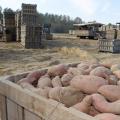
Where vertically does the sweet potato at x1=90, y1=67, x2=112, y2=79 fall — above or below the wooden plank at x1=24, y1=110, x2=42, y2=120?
above

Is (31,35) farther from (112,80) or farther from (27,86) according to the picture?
(112,80)

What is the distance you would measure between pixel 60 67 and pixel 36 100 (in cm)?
77

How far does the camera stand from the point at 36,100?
225 centimetres

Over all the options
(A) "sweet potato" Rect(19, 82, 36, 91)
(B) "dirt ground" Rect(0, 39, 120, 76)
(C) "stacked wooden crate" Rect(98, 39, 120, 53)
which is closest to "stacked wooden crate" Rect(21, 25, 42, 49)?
(B) "dirt ground" Rect(0, 39, 120, 76)

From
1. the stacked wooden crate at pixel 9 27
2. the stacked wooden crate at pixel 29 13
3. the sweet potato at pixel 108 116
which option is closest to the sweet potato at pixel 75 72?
the sweet potato at pixel 108 116

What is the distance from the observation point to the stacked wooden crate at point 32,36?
1733 centimetres

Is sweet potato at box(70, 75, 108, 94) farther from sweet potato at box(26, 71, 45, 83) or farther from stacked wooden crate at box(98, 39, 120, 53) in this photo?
stacked wooden crate at box(98, 39, 120, 53)

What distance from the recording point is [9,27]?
73.5 ft

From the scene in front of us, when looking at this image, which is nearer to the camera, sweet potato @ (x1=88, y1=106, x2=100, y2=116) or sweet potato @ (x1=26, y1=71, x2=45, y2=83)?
sweet potato @ (x1=88, y1=106, x2=100, y2=116)

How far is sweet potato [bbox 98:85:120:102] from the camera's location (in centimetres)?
207

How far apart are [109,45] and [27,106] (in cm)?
1517

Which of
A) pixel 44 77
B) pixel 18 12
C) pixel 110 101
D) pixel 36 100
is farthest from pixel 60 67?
pixel 18 12

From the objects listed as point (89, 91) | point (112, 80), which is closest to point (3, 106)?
point (89, 91)

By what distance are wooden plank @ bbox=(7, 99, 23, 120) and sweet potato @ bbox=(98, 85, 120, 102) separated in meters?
0.79
